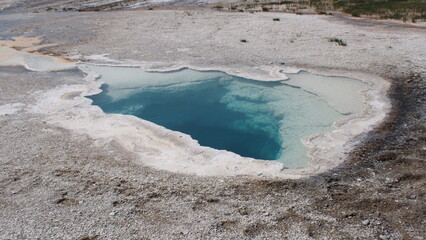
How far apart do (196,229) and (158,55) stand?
413 inches

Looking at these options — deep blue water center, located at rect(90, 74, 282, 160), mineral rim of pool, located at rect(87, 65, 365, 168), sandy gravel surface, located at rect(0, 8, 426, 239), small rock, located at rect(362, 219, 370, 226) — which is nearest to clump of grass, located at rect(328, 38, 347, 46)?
sandy gravel surface, located at rect(0, 8, 426, 239)

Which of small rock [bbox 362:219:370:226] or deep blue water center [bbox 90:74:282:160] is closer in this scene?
small rock [bbox 362:219:370:226]

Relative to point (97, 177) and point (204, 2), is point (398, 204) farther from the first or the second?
Result: point (204, 2)

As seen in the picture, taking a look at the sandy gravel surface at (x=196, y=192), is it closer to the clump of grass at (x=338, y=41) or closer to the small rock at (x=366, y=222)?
the small rock at (x=366, y=222)

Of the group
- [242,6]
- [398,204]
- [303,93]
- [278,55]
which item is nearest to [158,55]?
[278,55]

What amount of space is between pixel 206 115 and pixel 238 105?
3.53 ft

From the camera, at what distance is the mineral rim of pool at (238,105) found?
9.03m

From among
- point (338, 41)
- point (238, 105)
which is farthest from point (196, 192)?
point (338, 41)

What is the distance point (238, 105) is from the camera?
36.3ft

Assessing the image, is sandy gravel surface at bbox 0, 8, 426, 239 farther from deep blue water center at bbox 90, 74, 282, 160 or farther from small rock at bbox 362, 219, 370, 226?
deep blue water center at bbox 90, 74, 282, 160

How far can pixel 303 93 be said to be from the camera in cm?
1102

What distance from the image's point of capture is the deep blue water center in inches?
356

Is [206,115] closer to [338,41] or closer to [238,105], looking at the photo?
[238,105]

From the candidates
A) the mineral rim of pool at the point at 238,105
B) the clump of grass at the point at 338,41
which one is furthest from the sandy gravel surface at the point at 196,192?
the clump of grass at the point at 338,41
